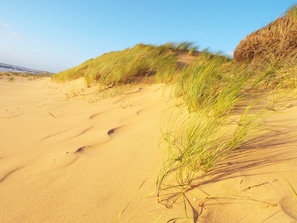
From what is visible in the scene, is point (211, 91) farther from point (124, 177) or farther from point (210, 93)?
point (124, 177)

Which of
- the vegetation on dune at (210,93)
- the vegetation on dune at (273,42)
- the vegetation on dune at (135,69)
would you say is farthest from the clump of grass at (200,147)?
the vegetation on dune at (135,69)

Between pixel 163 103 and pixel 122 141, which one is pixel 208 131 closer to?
pixel 122 141

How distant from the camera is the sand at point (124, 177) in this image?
104 centimetres

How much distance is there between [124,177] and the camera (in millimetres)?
1352

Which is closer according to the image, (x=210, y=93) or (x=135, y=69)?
(x=210, y=93)

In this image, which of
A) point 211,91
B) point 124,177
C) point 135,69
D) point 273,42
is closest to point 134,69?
point 135,69

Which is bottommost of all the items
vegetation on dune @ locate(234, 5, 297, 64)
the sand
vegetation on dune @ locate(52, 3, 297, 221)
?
the sand

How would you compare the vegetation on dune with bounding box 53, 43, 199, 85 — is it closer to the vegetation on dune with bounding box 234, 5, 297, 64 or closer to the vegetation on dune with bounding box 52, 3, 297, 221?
the vegetation on dune with bounding box 52, 3, 297, 221

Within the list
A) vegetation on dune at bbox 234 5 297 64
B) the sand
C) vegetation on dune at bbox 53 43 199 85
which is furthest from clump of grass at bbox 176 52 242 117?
vegetation on dune at bbox 53 43 199 85

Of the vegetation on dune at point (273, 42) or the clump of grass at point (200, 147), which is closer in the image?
the clump of grass at point (200, 147)

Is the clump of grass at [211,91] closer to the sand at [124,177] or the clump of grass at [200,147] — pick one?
the clump of grass at [200,147]

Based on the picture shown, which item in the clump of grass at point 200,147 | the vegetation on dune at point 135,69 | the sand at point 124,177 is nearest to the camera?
the sand at point 124,177

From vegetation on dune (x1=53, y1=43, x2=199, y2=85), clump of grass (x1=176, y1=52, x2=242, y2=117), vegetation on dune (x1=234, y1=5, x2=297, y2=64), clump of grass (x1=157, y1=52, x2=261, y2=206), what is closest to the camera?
clump of grass (x1=157, y1=52, x2=261, y2=206)

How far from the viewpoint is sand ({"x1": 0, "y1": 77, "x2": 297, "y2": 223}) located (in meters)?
1.04
